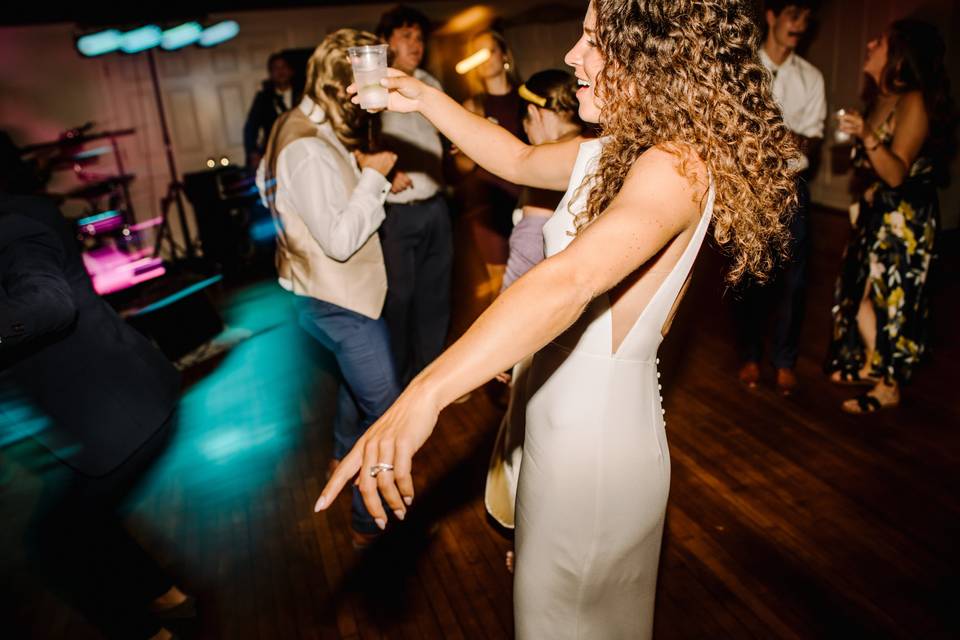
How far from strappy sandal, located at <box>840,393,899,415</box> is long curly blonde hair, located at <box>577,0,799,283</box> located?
2298mm

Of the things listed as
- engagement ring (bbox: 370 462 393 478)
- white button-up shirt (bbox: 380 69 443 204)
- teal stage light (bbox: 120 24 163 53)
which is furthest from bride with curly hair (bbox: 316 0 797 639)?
teal stage light (bbox: 120 24 163 53)

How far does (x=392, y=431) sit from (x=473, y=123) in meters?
1.02

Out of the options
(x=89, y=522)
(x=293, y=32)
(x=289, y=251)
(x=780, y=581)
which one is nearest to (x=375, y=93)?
(x=289, y=251)

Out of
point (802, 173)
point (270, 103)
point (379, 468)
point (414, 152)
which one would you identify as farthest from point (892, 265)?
point (270, 103)

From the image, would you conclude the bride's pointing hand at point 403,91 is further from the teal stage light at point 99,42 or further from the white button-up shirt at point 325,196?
the teal stage light at point 99,42

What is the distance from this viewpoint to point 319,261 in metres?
2.13

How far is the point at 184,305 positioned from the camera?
431cm

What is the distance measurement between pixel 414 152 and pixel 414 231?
415 millimetres

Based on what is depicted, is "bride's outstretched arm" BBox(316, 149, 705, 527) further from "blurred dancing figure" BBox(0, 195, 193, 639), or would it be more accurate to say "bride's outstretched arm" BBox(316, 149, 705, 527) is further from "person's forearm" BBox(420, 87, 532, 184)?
"blurred dancing figure" BBox(0, 195, 193, 639)

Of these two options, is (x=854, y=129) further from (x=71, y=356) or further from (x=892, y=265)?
(x=71, y=356)

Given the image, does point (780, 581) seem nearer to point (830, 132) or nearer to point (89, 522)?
point (89, 522)

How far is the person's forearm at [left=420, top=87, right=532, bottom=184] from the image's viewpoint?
62.1 inches

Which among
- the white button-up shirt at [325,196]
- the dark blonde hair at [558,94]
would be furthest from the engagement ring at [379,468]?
the dark blonde hair at [558,94]

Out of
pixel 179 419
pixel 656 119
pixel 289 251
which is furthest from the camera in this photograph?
pixel 179 419
